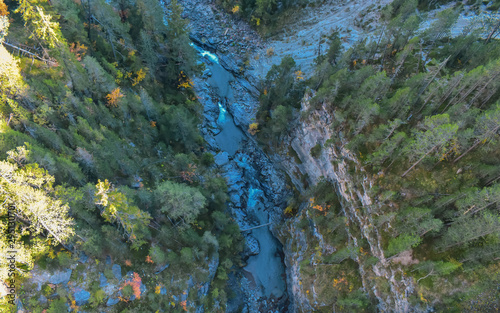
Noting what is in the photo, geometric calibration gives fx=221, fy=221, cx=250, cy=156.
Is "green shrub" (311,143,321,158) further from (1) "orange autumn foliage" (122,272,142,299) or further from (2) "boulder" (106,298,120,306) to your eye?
(2) "boulder" (106,298,120,306)

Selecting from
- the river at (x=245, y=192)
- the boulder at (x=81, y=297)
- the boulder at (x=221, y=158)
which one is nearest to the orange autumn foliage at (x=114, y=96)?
the river at (x=245, y=192)

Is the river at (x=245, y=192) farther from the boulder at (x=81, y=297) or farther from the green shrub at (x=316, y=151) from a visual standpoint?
the boulder at (x=81, y=297)

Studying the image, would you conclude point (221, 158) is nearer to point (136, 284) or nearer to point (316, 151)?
point (316, 151)

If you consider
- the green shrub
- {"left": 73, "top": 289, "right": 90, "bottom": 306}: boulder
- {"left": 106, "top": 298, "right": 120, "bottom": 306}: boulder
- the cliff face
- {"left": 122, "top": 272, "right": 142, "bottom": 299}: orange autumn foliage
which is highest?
the green shrub

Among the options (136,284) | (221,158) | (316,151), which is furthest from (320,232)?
(136,284)

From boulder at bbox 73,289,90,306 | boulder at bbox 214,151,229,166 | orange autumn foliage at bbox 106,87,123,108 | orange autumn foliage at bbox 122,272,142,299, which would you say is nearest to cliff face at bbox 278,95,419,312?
boulder at bbox 214,151,229,166
